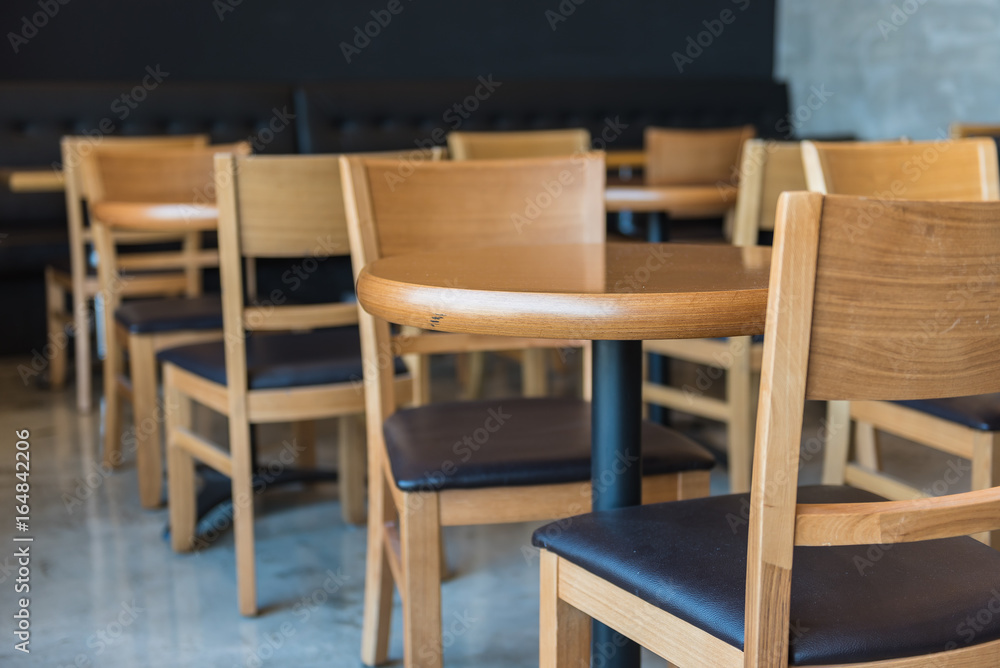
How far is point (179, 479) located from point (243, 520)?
328mm

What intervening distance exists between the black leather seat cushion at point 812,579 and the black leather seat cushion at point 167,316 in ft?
5.21

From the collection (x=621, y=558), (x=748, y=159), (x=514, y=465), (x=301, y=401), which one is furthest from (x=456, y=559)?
(x=621, y=558)

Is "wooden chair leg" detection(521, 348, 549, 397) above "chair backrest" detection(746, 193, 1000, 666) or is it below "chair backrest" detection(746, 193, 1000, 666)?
below

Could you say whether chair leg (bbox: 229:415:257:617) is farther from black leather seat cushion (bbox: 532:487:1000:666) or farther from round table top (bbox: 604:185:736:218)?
round table top (bbox: 604:185:736:218)

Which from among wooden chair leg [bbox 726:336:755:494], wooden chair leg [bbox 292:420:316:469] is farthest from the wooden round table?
wooden chair leg [bbox 292:420:316:469]

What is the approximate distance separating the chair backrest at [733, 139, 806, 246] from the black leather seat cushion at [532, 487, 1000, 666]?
124 centimetres

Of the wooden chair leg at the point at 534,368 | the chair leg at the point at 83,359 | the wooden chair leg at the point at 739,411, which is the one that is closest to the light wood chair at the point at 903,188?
the wooden chair leg at the point at 739,411

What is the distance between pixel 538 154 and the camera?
3.06 metres

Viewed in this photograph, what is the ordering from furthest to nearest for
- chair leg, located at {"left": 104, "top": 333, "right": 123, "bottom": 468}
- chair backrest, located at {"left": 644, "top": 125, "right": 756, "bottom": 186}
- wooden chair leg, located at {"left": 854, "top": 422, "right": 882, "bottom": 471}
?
chair backrest, located at {"left": 644, "top": 125, "right": 756, "bottom": 186} < chair leg, located at {"left": 104, "top": 333, "right": 123, "bottom": 468} < wooden chair leg, located at {"left": 854, "top": 422, "right": 882, "bottom": 471}

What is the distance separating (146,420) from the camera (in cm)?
243

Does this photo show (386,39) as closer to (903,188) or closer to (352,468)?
(352,468)

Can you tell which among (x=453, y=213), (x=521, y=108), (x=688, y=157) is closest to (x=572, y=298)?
(x=453, y=213)

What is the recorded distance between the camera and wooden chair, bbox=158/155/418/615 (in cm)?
180

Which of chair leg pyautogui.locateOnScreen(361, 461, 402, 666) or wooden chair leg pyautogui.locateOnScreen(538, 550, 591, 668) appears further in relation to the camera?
chair leg pyautogui.locateOnScreen(361, 461, 402, 666)
